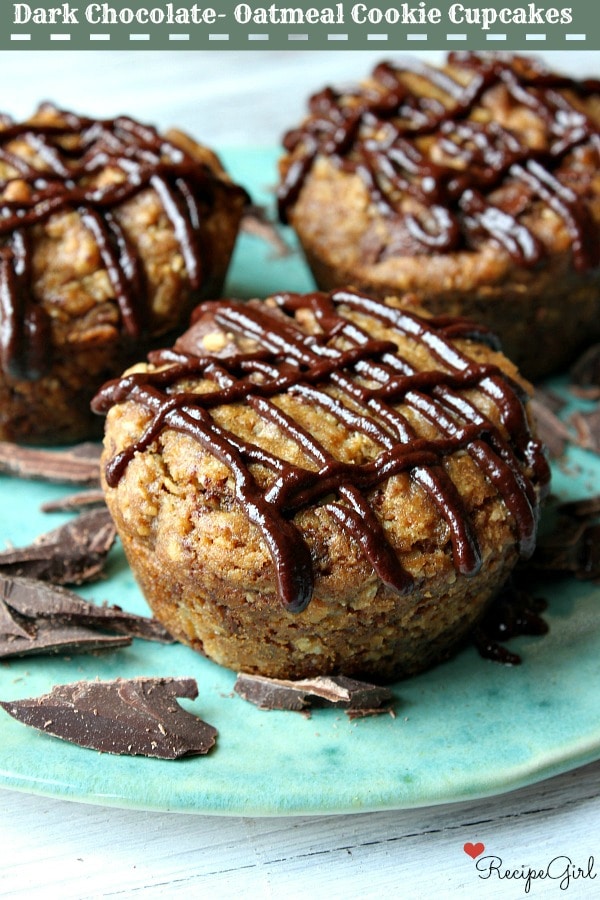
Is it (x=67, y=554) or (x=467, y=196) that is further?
(x=467, y=196)

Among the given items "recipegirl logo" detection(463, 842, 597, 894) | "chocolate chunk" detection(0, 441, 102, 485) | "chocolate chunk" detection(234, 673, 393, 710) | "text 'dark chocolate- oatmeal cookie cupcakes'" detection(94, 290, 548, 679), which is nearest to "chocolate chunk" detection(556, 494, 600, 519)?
"text 'dark chocolate- oatmeal cookie cupcakes'" detection(94, 290, 548, 679)

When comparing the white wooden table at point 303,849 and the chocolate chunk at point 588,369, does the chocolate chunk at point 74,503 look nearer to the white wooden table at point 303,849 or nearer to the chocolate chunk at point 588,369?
the white wooden table at point 303,849

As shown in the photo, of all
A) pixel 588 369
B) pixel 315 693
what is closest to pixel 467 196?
pixel 588 369

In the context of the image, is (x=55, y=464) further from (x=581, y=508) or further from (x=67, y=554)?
(x=581, y=508)

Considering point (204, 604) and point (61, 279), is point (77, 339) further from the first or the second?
point (204, 604)

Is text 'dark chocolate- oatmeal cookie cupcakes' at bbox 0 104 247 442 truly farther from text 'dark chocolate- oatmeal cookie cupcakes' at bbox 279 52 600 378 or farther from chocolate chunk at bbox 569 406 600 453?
chocolate chunk at bbox 569 406 600 453

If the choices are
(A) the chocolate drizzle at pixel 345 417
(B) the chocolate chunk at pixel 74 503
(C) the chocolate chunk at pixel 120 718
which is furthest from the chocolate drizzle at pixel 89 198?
(C) the chocolate chunk at pixel 120 718

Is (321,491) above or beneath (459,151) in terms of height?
beneath
